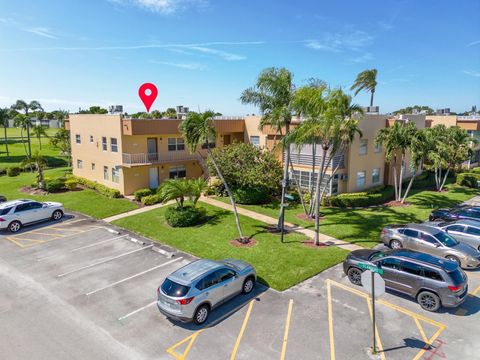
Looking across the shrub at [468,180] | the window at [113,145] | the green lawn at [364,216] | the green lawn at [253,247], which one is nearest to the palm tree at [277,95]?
the green lawn at [253,247]

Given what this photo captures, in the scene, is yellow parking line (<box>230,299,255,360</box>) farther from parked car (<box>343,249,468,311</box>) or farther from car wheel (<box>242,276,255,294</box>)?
parked car (<box>343,249,468,311</box>)

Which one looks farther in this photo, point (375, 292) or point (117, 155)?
point (117, 155)

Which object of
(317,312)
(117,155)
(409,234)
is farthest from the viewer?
(117,155)

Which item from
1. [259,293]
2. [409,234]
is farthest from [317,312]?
[409,234]

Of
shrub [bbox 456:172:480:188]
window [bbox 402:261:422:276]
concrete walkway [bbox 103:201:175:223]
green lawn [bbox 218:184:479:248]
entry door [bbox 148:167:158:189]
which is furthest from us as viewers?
shrub [bbox 456:172:480:188]

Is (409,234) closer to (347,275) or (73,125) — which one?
(347,275)

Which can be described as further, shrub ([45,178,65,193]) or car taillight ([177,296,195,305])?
shrub ([45,178,65,193])

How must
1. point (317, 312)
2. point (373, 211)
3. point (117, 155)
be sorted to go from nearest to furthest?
point (317, 312)
point (373, 211)
point (117, 155)

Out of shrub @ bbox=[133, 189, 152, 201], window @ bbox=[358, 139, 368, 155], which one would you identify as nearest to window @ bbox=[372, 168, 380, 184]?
window @ bbox=[358, 139, 368, 155]
